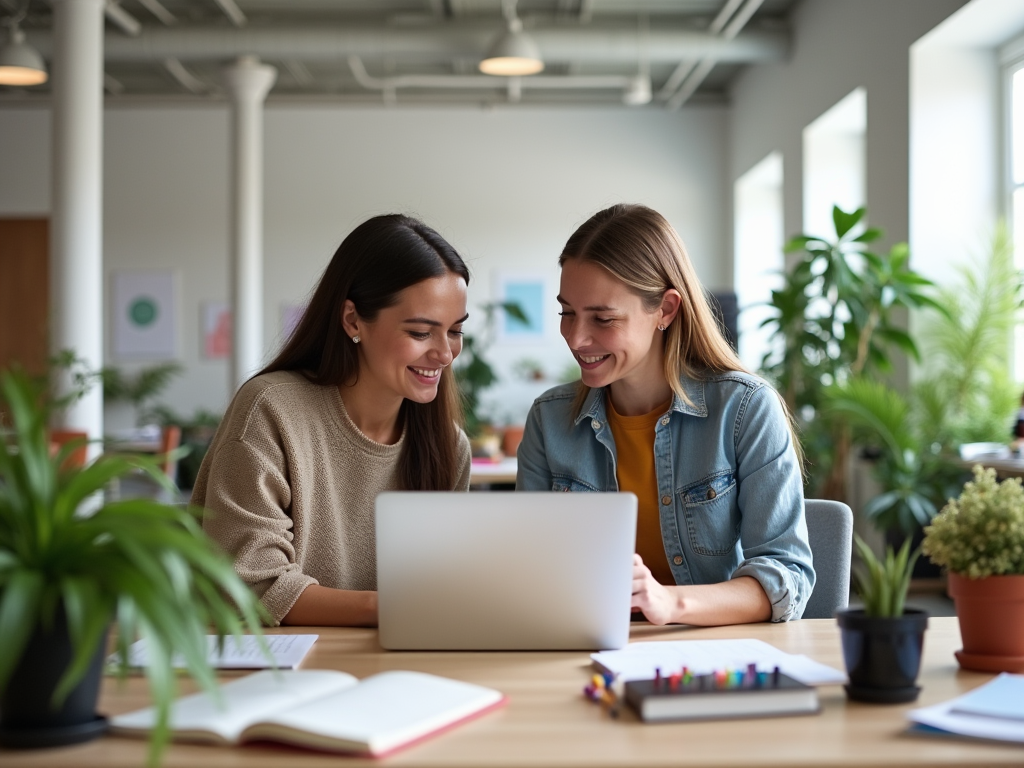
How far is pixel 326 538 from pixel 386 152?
351 inches

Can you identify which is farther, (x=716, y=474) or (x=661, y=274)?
(x=661, y=274)

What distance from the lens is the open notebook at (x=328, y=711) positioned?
1.08m

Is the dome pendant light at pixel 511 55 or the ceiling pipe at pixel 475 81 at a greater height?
the ceiling pipe at pixel 475 81

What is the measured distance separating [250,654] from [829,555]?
1.12 metres

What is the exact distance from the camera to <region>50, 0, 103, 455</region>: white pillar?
20.5ft

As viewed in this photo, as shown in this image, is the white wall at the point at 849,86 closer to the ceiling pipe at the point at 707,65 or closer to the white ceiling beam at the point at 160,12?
the ceiling pipe at the point at 707,65

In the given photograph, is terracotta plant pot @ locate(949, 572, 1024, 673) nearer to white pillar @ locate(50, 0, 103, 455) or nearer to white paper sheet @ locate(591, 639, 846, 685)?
white paper sheet @ locate(591, 639, 846, 685)

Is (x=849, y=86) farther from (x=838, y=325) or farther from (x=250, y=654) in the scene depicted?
(x=250, y=654)

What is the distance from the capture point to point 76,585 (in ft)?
3.34

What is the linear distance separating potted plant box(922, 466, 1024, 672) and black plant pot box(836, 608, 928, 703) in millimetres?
183

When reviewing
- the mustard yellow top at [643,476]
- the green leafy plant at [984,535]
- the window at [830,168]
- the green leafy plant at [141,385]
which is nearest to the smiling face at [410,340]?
the mustard yellow top at [643,476]

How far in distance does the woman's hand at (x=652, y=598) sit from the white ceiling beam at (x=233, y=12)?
754cm

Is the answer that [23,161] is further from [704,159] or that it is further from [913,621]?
[913,621]

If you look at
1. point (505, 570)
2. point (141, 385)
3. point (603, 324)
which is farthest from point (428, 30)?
point (505, 570)
